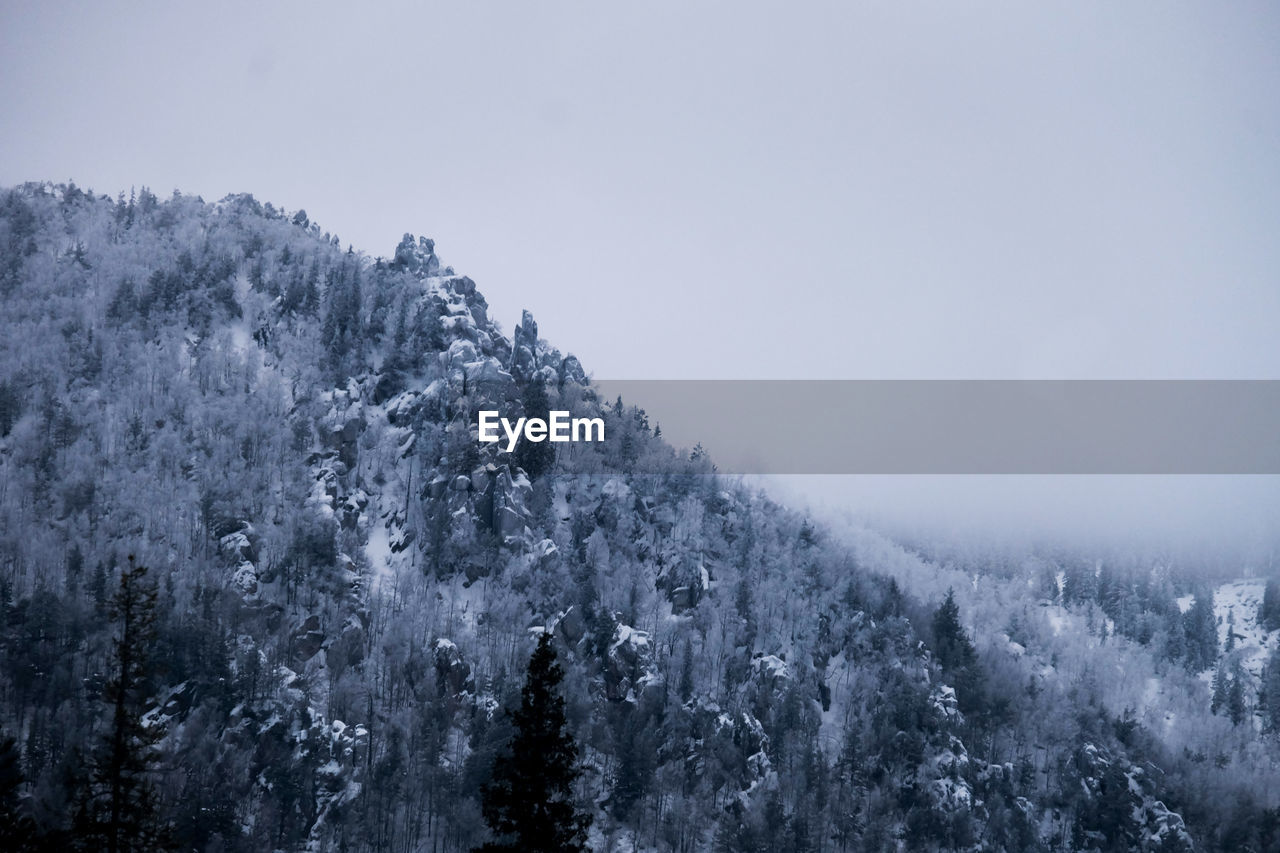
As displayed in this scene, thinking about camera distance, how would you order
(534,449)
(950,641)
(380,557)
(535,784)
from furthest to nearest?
(534,449) < (950,641) < (380,557) < (535,784)

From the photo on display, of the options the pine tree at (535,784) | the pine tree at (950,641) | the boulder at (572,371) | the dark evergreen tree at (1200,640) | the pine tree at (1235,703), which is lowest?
the pine tree at (1235,703)

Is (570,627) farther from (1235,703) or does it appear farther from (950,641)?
(1235,703)

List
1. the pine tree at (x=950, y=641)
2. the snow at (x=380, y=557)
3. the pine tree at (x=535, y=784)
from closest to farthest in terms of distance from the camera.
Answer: the pine tree at (x=535, y=784) → the snow at (x=380, y=557) → the pine tree at (x=950, y=641)

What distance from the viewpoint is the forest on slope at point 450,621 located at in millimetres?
109250

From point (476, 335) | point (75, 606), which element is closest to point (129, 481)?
point (75, 606)

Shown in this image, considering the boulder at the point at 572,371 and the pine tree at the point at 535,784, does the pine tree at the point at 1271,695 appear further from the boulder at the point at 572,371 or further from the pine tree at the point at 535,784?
the pine tree at the point at 535,784

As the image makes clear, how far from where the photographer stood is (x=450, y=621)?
134 m

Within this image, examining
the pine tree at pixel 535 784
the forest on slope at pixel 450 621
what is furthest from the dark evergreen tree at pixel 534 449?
the pine tree at pixel 535 784

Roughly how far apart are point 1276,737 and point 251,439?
615ft

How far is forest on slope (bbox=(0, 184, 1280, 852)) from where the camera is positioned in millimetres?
109250

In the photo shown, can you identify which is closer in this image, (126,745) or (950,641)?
(126,745)

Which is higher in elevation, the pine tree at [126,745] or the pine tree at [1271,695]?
the pine tree at [126,745]

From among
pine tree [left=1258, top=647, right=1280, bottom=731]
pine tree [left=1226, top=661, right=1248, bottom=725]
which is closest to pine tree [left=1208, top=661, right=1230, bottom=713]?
pine tree [left=1226, top=661, right=1248, bottom=725]

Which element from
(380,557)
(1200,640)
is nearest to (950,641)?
(1200,640)
